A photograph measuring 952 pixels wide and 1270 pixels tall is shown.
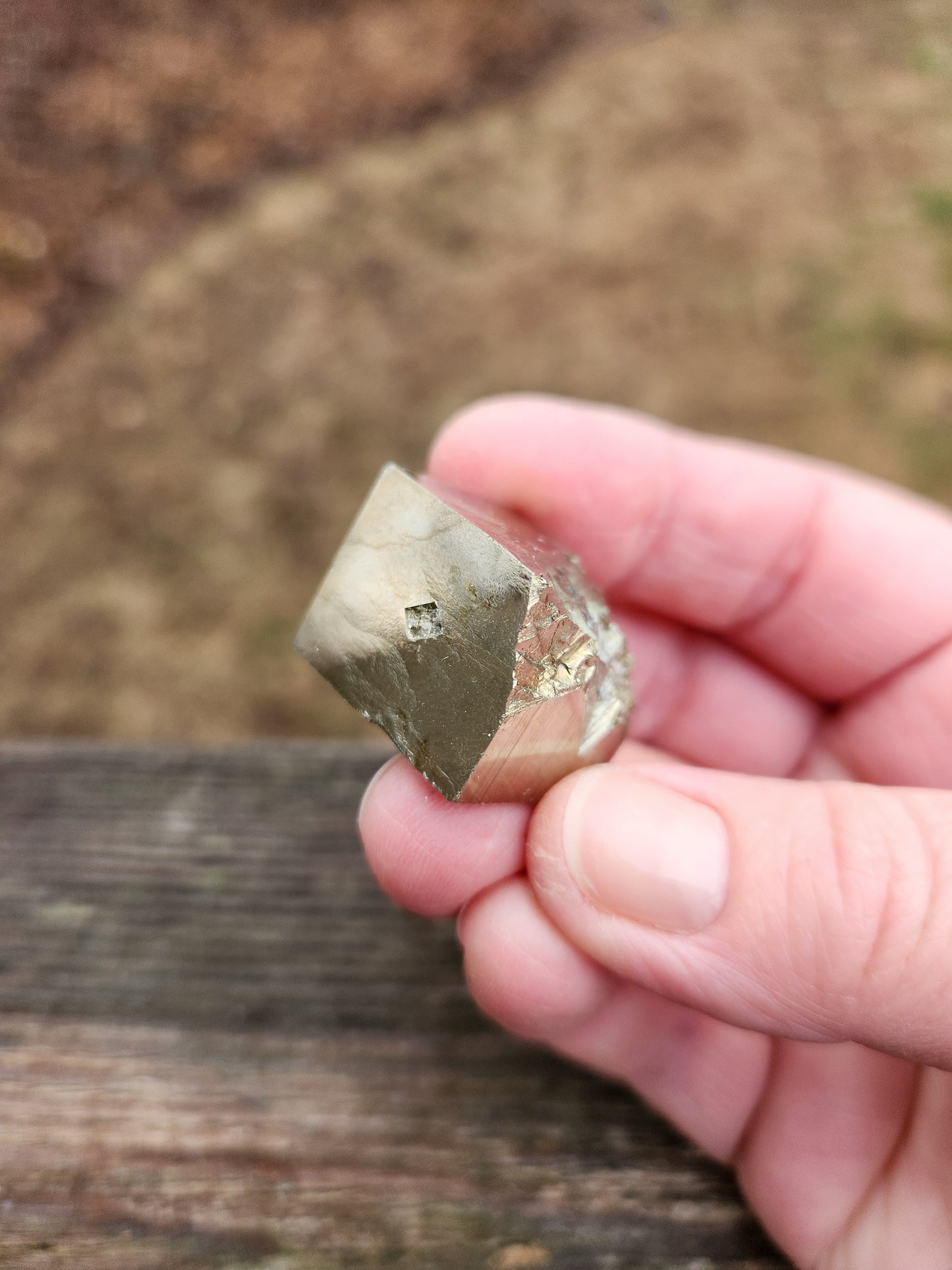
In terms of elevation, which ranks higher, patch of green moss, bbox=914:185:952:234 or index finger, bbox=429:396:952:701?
patch of green moss, bbox=914:185:952:234

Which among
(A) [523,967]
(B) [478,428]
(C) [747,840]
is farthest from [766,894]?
(B) [478,428]

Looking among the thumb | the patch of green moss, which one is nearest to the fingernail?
the thumb

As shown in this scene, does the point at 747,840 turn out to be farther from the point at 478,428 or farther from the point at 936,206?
the point at 936,206

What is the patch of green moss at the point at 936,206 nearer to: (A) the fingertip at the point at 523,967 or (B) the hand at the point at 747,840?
(B) the hand at the point at 747,840

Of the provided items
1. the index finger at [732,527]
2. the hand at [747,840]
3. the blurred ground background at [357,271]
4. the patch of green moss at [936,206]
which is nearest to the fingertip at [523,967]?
the hand at [747,840]

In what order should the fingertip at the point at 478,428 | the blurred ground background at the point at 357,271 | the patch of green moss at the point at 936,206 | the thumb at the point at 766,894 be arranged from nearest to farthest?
1. the thumb at the point at 766,894
2. the fingertip at the point at 478,428
3. the blurred ground background at the point at 357,271
4. the patch of green moss at the point at 936,206

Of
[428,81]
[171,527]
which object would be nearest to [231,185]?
[428,81]

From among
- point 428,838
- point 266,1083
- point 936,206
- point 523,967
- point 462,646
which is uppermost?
point 936,206

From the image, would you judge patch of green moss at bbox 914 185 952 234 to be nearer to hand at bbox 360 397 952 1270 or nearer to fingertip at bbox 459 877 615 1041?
hand at bbox 360 397 952 1270
